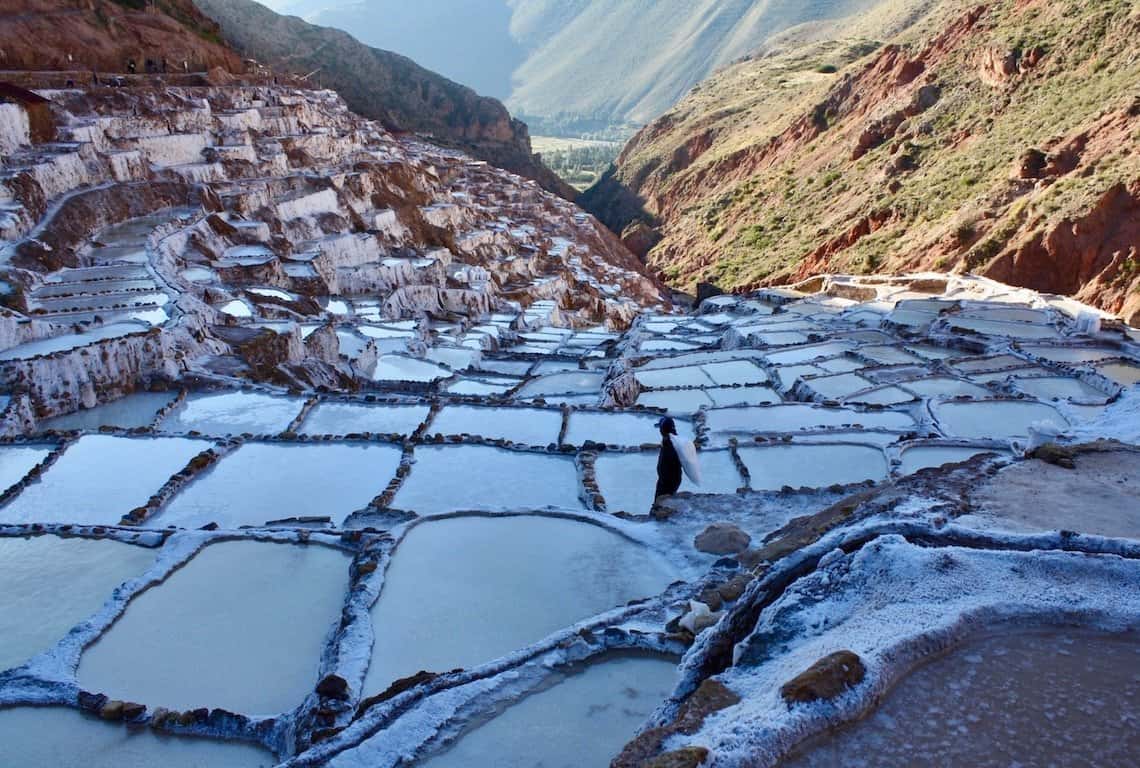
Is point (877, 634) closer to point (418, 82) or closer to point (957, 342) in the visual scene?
point (957, 342)

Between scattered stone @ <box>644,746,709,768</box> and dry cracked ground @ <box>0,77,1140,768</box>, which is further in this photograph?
dry cracked ground @ <box>0,77,1140,768</box>

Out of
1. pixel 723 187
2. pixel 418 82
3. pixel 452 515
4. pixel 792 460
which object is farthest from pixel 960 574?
pixel 418 82

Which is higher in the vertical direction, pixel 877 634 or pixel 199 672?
pixel 877 634

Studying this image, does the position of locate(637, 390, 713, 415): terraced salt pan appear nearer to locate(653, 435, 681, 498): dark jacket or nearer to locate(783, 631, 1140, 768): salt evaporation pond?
locate(653, 435, 681, 498): dark jacket

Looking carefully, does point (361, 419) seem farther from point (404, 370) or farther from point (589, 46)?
point (589, 46)

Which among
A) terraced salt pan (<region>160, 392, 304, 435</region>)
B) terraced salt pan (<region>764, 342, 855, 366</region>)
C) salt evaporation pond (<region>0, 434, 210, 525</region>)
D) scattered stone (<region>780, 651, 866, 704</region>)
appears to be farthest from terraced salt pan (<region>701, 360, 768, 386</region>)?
scattered stone (<region>780, 651, 866, 704</region>)
